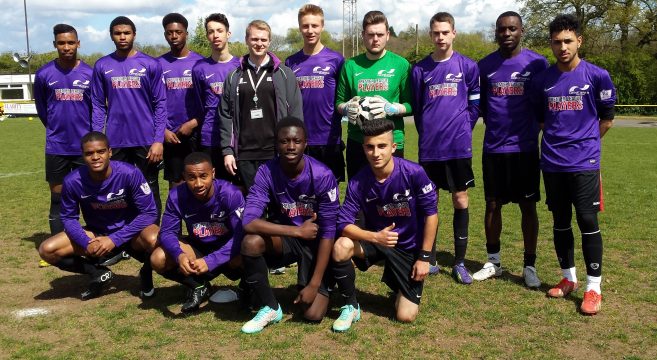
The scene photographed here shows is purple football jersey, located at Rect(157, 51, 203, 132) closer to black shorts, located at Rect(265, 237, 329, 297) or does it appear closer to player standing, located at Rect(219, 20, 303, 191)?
player standing, located at Rect(219, 20, 303, 191)

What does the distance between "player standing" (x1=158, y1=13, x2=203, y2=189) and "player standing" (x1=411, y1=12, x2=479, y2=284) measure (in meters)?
2.34

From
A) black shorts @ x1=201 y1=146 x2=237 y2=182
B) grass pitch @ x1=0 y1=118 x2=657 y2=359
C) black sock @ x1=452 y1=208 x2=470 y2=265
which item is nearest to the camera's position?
grass pitch @ x1=0 y1=118 x2=657 y2=359

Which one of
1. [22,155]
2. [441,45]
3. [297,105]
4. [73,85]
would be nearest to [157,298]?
[297,105]

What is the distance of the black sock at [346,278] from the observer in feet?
14.5

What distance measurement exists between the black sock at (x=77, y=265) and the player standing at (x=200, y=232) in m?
0.78

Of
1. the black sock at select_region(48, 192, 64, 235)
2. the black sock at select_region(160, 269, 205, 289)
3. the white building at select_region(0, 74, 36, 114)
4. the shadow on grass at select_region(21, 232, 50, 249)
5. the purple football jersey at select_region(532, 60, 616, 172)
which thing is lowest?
the shadow on grass at select_region(21, 232, 50, 249)

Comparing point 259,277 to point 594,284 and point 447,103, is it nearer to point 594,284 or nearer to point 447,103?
point 447,103

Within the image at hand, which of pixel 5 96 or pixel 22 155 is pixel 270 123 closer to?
pixel 22 155

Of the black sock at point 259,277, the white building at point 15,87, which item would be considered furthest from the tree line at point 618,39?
the black sock at point 259,277

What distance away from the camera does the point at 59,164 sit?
6.25 m

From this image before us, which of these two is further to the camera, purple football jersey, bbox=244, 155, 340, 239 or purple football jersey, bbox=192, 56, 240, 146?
purple football jersey, bbox=192, 56, 240, 146

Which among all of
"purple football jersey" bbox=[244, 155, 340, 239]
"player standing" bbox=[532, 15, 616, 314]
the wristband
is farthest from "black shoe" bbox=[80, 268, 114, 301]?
"player standing" bbox=[532, 15, 616, 314]

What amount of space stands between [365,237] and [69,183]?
8.57ft

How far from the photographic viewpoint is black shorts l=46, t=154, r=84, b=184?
6242 millimetres
